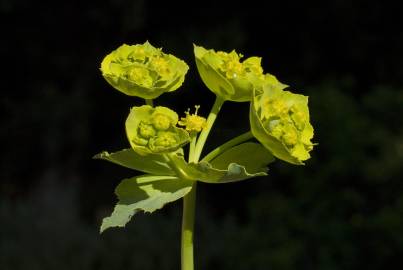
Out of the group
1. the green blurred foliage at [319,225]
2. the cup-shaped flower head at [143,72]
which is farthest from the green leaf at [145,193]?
the green blurred foliage at [319,225]

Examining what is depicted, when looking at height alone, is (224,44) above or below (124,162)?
below

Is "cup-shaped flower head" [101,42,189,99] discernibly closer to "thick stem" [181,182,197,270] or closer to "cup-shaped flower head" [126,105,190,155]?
"cup-shaped flower head" [126,105,190,155]

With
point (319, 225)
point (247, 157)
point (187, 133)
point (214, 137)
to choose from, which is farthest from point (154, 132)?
point (214, 137)

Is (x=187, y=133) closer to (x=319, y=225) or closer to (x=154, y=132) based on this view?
(x=154, y=132)

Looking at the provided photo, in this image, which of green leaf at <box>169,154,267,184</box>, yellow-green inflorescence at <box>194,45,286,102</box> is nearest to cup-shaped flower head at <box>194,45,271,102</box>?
yellow-green inflorescence at <box>194,45,286,102</box>

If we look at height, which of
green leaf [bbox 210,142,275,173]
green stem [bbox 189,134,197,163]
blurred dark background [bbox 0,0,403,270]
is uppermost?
green stem [bbox 189,134,197,163]
